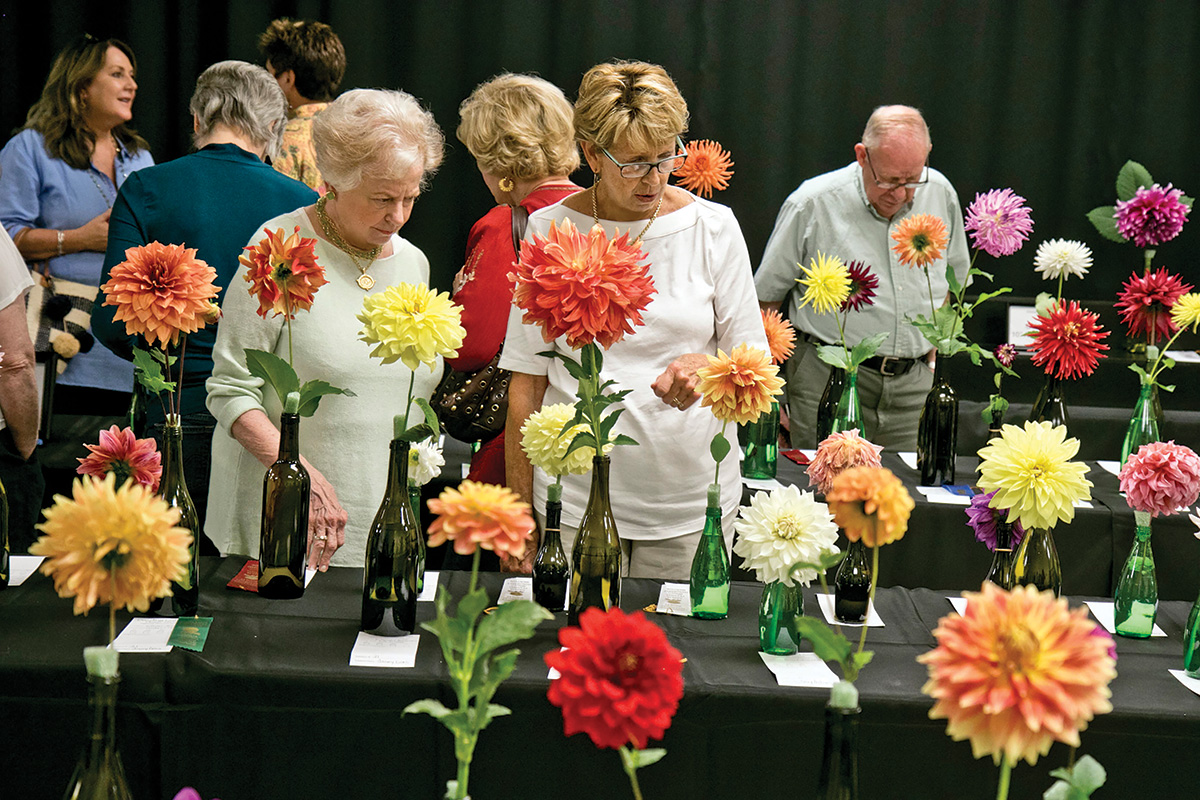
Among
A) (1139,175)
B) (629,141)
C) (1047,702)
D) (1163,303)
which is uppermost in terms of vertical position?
(1139,175)

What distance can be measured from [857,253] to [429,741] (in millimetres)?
2410

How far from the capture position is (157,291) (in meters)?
1.32

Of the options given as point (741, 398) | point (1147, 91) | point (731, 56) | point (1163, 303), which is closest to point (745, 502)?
point (1163, 303)

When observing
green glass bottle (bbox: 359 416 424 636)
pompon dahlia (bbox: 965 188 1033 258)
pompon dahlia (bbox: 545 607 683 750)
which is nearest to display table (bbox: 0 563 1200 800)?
green glass bottle (bbox: 359 416 424 636)

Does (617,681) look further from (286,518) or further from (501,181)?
(501,181)

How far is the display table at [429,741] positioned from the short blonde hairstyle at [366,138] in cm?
81

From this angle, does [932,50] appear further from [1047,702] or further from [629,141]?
[1047,702]

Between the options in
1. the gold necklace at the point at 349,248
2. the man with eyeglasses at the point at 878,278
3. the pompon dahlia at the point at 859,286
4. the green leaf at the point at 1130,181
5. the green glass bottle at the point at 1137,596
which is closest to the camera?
the green glass bottle at the point at 1137,596

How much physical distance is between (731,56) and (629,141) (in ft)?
9.89

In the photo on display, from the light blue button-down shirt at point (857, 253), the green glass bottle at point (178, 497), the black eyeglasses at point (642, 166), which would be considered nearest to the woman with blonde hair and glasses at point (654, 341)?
the black eyeglasses at point (642, 166)

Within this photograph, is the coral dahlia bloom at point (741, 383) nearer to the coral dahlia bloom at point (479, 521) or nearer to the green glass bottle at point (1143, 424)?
the coral dahlia bloom at point (479, 521)

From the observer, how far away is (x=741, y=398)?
1.36 metres

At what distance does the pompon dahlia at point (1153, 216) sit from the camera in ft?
9.69

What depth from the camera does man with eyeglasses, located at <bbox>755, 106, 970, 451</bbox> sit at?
3.32 metres
